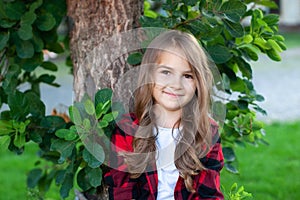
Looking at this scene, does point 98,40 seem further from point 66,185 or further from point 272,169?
point 272,169

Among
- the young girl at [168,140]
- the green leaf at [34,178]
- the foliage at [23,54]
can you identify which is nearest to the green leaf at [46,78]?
the foliage at [23,54]

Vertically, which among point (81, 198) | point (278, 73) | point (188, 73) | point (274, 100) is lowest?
point (278, 73)

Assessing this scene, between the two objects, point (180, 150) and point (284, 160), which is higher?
point (180, 150)

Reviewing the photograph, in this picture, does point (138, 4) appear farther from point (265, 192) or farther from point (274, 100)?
point (274, 100)

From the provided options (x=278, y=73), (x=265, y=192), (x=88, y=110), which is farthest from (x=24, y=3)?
(x=278, y=73)

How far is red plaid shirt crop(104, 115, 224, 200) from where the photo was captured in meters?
2.37

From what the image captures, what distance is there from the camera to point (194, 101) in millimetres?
2369

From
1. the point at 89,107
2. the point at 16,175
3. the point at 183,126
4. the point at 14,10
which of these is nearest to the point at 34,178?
the point at 14,10

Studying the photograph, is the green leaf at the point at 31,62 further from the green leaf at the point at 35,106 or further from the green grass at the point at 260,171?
the green grass at the point at 260,171

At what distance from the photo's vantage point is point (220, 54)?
267cm

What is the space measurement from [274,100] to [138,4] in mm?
6676

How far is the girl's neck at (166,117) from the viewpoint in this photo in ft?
7.76

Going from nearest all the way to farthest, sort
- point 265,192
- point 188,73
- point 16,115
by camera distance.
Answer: point 188,73
point 16,115
point 265,192

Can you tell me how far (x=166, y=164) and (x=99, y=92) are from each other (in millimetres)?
378
